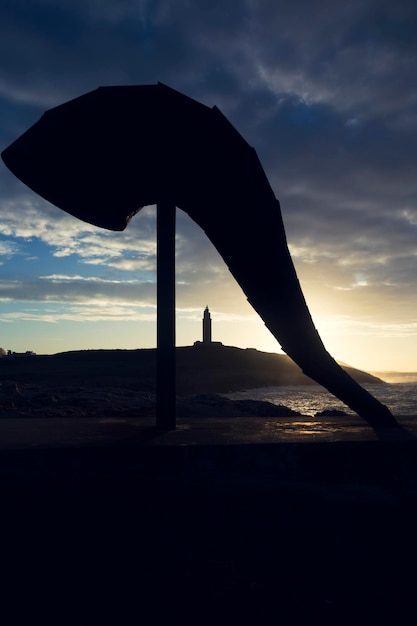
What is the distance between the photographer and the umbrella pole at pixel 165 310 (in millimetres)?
5246

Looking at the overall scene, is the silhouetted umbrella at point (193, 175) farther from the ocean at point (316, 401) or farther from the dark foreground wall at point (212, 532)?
the ocean at point (316, 401)

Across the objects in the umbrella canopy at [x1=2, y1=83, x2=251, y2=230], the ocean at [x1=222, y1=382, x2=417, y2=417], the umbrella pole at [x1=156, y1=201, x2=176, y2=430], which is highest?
the umbrella canopy at [x1=2, y1=83, x2=251, y2=230]

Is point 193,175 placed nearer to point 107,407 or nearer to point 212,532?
point 212,532

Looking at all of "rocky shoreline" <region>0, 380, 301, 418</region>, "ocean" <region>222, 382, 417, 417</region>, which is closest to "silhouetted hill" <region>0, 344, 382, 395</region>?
"ocean" <region>222, 382, 417, 417</region>

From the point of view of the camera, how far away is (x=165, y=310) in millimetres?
5285

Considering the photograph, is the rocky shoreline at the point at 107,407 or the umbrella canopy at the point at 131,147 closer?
the umbrella canopy at the point at 131,147

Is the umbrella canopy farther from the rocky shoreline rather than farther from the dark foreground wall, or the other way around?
the rocky shoreline

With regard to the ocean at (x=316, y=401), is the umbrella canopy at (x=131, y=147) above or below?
A: above

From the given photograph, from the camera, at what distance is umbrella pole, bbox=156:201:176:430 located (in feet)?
17.2

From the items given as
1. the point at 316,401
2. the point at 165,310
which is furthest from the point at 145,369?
the point at 165,310

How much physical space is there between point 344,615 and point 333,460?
3.75 feet

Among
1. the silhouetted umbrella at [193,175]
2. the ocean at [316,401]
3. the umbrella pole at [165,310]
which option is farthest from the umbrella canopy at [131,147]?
the ocean at [316,401]

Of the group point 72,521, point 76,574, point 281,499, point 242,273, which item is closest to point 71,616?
point 76,574

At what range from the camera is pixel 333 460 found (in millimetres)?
3809
